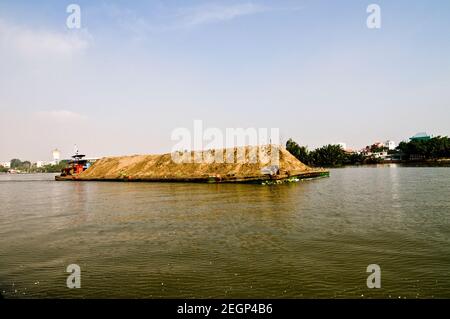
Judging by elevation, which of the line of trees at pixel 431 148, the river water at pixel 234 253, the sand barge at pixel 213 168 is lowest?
the river water at pixel 234 253

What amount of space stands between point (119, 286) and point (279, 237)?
28.1 feet

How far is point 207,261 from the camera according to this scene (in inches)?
505

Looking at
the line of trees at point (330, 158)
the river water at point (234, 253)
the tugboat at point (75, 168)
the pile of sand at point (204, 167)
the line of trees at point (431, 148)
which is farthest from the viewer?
the line of trees at point (330, 158)

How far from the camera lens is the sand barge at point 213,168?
64.4 meters

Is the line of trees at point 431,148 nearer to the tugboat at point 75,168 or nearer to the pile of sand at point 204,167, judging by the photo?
the pile of sand at point 204,167

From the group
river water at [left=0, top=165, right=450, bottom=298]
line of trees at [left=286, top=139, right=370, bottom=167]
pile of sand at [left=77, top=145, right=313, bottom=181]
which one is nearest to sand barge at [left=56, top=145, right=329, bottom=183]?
pile of sand at [left=77, top=145, right=313, bottom=181]

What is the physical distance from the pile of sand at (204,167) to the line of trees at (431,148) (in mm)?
98935

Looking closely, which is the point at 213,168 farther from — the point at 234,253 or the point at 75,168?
the point at 234,253

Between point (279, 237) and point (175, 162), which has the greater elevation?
point (175, 162)

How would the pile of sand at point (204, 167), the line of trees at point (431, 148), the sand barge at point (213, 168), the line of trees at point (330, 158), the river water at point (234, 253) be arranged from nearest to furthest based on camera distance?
1. the river water at point (234, 253)
2. the sand barge at point (213, 168)
3. the pile of sand at point (204, 167)
4. the line of trees at point (431, 148)
5. the line of trees at point (330, 158)

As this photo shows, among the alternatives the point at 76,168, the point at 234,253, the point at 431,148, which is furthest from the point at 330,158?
the point at 234,253

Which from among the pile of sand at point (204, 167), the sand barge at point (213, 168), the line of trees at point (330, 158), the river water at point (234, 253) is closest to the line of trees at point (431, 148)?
the line of trees at point (330, 158)
